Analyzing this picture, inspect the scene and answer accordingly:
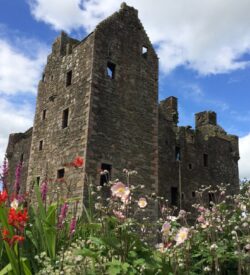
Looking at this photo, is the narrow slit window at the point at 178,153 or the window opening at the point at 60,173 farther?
the narrow slit window at the point at 178,153

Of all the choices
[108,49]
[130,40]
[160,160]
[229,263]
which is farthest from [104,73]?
[229,263]

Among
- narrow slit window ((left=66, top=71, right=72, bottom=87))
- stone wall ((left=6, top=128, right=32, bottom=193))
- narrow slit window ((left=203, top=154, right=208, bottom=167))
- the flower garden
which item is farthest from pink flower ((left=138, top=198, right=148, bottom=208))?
narrow slit window ((left=203, top=154, right=208, bottom=167))

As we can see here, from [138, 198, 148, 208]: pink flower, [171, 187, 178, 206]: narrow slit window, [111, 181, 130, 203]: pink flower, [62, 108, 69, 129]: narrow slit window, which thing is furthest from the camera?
[171, 187, 178, 206]: narrow slit window

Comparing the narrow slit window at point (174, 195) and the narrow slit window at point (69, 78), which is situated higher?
the narrow slit window at point (69, 78)

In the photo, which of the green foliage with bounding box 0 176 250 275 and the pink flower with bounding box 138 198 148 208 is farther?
the pink flower with bounding box 138 198 148 208

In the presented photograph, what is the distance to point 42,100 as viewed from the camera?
1777 cm

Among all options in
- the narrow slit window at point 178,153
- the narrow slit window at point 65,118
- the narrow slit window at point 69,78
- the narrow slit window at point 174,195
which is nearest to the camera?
the narrow slit window at point 65,118

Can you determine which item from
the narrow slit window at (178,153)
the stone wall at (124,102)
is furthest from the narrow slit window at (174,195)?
the stone wall at (124,102)

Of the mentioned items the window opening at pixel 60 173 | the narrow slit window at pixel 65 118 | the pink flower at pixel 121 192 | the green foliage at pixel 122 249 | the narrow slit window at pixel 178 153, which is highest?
the narrow slit window at pixel 178 153

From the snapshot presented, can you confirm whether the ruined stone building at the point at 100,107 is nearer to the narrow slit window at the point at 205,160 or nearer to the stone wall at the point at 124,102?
the stone wall at the point at 124,102

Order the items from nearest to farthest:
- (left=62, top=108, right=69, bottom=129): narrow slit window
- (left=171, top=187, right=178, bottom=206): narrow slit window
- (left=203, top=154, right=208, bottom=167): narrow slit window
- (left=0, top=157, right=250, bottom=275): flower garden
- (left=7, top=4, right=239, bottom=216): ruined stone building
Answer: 1. (left=0, top=157, right=250, bottom=275): flower garden
2. (left=7, top=4, right=239, bottom=216): ruined stone building
3. (left=62, top=108, right=69, bottom=129): narrow slit window
4. (left=171, top=187, right=178, bottom=206): narrow slit window
5. (left=203, top=154, right=208, bottom=167): narrow slit window

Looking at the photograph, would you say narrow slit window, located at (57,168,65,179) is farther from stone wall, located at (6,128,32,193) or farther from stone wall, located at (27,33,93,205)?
stone wall, located at (6,128,32,193)

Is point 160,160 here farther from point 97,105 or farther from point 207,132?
point 97,105

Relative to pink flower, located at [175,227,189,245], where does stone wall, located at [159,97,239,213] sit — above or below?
above
